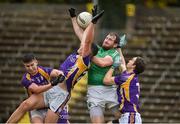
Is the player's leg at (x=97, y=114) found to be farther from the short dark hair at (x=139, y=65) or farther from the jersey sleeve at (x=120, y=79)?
the short dark hair at (x=139, y=65)

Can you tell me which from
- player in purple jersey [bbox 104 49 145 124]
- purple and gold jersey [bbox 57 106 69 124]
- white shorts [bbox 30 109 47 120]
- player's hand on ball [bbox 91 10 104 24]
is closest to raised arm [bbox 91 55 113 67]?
player in purple jersey [bbox 104 49 145 124]

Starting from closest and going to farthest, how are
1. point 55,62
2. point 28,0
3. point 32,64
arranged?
point 32,64 → point 55,62 → point 28,0

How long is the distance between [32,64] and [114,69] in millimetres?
1341

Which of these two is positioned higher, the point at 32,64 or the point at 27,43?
the point at 32,64

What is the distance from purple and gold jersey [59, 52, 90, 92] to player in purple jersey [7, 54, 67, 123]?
0.19 metres

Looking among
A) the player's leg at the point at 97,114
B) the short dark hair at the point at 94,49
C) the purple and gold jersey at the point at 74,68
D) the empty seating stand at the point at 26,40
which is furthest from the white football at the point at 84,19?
the empty seating stand at the point at 26,40

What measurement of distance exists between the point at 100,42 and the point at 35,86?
371 inches

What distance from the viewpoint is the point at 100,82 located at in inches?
551

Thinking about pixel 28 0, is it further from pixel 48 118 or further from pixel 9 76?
pixel 48 118

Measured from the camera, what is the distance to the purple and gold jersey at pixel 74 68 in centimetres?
1371

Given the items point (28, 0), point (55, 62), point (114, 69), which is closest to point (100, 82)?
point (114, 69)

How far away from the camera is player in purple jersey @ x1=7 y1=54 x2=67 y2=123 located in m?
13.8

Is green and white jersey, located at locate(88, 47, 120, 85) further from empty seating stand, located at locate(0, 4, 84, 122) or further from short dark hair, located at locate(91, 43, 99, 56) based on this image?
empty seating stand, located at locate(0, 4, 84, 122)

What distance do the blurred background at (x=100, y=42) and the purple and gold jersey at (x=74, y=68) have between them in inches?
311
